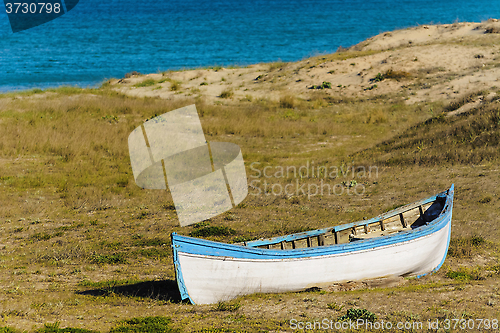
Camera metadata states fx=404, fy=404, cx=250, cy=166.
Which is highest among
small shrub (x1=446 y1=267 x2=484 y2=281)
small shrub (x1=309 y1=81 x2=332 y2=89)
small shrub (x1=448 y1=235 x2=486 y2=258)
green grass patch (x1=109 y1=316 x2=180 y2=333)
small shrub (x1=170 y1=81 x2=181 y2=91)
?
small shrub (x1=170 y1=81 x2=181 y2=91)

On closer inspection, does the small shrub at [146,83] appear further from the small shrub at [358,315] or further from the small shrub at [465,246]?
the small shrub at [358,315]

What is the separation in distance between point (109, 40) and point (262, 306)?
74.7 m

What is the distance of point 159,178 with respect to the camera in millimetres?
19812

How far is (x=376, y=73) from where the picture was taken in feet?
120

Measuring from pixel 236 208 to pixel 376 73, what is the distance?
25475 millimetres

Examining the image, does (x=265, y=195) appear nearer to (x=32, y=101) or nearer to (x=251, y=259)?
(x=251, y=259)

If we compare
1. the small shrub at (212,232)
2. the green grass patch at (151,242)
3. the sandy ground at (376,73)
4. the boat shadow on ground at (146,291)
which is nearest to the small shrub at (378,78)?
the sandy ground at (376,73)

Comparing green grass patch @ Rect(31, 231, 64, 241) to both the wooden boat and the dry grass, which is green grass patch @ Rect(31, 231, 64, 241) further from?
the wooden boat

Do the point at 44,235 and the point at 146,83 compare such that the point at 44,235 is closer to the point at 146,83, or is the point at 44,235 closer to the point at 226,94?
the point at 226,94

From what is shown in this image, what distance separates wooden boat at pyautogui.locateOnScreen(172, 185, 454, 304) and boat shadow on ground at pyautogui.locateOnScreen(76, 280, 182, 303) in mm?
899

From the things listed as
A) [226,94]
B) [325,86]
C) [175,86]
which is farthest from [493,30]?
[175,86]

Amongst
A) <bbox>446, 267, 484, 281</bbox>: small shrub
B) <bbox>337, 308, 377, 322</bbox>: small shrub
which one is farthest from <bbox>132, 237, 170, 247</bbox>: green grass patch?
<bbox>446, 267, 484, 281</bbox>: small shrub

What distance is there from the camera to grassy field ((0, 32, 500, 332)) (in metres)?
8.38

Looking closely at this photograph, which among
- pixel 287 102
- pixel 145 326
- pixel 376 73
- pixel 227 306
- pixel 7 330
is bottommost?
pixel 227 306
